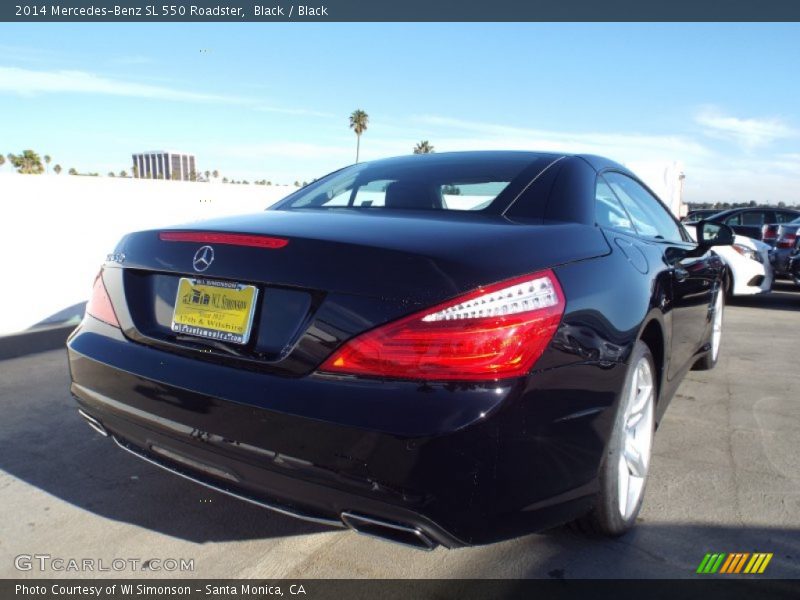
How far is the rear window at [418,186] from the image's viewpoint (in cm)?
271

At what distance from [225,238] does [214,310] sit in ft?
0.78

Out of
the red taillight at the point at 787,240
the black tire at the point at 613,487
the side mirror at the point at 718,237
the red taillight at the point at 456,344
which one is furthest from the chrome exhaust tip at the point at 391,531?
the red taillight at the point at 787,240

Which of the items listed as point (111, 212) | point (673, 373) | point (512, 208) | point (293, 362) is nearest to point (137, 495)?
point (293, 362)

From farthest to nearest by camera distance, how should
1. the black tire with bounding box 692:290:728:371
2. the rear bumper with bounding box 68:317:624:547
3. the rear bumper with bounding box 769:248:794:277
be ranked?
the rear bumper with bounding box 769:248:794:277, the black tire with bounding box 692:290:728:371, the rear bumper with bounding box 68:317:624:547

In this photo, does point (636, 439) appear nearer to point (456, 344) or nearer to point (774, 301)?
point (456, 344)

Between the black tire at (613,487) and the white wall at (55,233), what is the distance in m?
4.50

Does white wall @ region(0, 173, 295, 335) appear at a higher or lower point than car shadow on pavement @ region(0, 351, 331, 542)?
higher

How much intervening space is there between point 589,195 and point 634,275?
378 mm

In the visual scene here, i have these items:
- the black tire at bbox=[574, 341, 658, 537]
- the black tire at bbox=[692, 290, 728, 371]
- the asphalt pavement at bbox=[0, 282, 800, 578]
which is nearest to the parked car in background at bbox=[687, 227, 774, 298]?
the black tire at bbox=[692, 290, 728, 371]

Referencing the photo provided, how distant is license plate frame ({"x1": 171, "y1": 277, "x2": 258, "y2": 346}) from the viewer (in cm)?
190

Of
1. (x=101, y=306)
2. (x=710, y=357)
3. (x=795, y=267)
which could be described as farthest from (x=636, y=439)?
(x=795, y=267)

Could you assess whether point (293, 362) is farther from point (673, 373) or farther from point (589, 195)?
point (673, 373)

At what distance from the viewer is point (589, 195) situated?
255cm

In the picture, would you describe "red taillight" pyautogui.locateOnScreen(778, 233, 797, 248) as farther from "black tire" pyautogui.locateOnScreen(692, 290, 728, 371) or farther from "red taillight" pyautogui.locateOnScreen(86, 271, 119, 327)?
"red taillight" pyautogui.locateOnScreen(86, 271, 119, 327)
